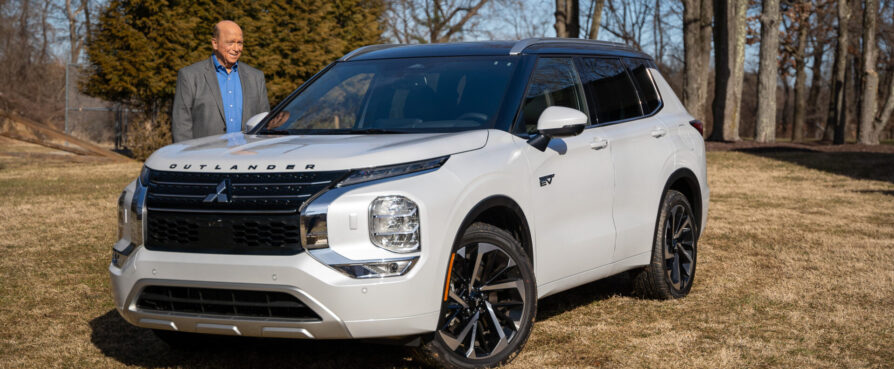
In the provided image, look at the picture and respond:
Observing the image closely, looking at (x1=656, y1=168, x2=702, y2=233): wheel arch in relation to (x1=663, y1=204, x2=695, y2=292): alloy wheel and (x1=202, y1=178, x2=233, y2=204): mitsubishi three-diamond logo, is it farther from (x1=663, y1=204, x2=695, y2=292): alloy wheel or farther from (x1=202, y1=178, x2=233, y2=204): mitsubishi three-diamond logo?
(x1=202, y1=178, x2=233, y2=204): mitsubishi three-diamond logo

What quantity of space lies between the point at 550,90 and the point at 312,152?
6.24 feet

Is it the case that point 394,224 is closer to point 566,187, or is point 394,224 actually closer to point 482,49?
point 566,187

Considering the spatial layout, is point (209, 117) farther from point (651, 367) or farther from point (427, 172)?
point (651, 367)

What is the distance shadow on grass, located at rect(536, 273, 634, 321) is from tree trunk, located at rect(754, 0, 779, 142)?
75.9 ft

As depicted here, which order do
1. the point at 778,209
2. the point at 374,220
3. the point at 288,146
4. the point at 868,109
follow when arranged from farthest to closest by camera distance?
the point at 868,109, the point at 778,209, the point at 288,146, the point at 374,220

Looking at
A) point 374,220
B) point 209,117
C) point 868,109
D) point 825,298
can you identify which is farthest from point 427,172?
point 868,109

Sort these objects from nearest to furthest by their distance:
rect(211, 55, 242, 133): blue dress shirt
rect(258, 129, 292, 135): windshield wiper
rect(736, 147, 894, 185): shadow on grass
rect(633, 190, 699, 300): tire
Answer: rect(258, 129, 292, 135): windshield wiper → rect(633, 190, 699, 300): tire → rect(211, 55, 242, 133): blue dress shirt → rect(736, 147, 894, 185): shadow on grass

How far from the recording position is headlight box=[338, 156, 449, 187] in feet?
15.3

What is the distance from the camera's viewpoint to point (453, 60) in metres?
6.27

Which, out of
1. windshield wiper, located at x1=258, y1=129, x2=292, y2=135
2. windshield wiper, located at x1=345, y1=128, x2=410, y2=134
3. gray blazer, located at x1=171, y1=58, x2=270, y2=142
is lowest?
windshield wiper, located at x1=258, y1=129, x2=292, y2=135

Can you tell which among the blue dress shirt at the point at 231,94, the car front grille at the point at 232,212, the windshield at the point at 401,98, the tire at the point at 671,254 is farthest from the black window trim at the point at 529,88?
the blue dress shirt at the point at 231,94

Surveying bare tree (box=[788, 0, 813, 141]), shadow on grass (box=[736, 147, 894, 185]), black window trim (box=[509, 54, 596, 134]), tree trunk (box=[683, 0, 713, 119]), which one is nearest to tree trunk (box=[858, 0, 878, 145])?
tree trunk (box=[683, 0, 713, 119])

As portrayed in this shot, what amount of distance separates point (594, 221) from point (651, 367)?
1049 millimetres

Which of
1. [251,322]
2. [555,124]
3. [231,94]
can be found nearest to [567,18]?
[231,94]
